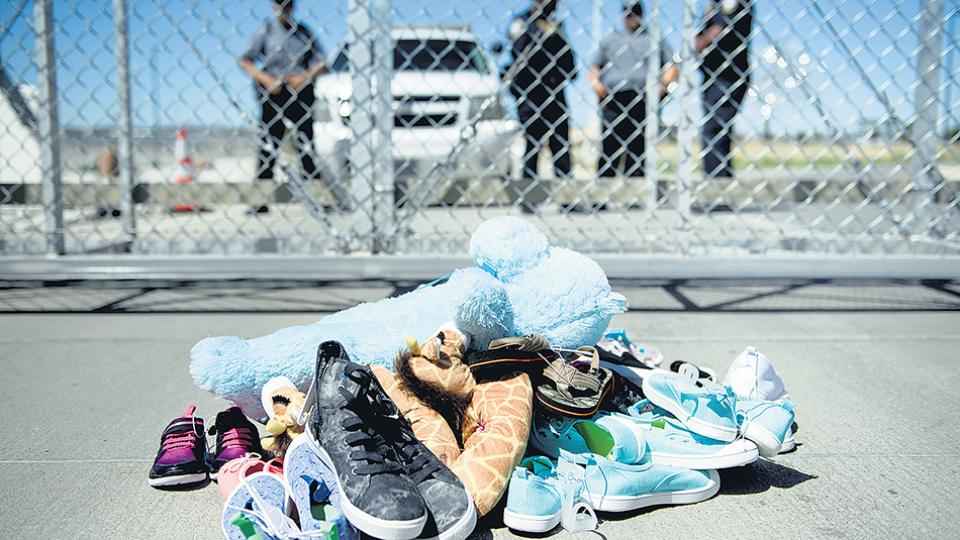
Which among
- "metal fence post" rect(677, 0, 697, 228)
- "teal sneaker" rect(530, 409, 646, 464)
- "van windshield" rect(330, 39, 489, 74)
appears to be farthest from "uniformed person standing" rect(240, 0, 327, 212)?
"teal sneaker" rect(530, 409, 646, 464)

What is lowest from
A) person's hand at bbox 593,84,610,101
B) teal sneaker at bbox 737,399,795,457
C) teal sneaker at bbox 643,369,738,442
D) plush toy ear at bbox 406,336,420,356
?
teal sneaker at bbox 737,399,795,457

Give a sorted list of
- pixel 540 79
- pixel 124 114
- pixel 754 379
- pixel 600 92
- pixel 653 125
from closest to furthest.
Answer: pixel 754 379 → pixel 540 79 → pixel 653 125 → pixel 124 114 → pixel 600 92

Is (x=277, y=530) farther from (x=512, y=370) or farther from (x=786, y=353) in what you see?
(x=786, y=353)

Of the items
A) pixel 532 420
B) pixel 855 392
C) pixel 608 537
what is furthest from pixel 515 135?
pixel 608 537

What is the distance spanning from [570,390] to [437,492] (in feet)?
1.46

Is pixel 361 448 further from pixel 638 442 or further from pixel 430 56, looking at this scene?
pixel 430 56

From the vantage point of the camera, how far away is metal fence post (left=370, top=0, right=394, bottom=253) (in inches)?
128

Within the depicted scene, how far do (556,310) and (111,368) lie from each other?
154 centimetres

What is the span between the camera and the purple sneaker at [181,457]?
174 cm

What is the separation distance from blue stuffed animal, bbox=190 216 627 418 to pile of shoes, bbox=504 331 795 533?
0.46 feet

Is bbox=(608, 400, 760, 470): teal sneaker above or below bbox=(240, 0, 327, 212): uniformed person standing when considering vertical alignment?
below

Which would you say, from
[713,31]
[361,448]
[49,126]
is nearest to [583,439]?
[361,448]

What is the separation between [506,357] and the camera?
1795mm

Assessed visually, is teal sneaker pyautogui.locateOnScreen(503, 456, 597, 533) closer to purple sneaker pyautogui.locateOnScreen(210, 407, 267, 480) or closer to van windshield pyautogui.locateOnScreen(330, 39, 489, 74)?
purple sneaker pyautogui.locateOnScreen(210, 407, 267, 480)
